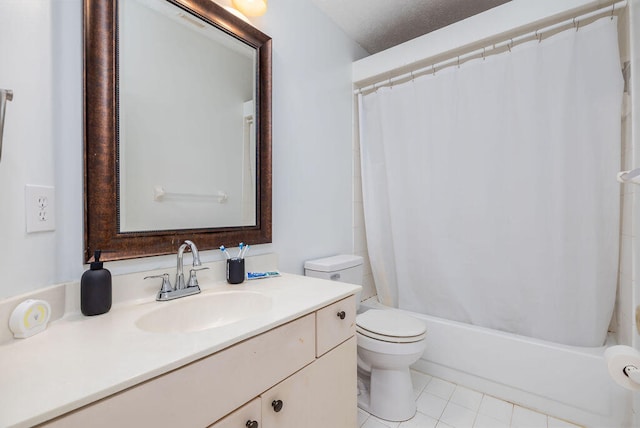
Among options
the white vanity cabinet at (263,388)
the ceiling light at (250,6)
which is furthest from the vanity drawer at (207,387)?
the ceiling light at (250,6)

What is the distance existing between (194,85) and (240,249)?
720 mm

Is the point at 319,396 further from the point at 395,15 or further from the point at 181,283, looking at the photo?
the point at 395,15

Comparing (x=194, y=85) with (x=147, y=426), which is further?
(x=194, y=85)

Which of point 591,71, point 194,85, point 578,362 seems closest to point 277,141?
point 194,85

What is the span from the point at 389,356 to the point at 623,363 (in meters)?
0.82

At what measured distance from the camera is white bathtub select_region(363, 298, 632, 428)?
4.37 feet

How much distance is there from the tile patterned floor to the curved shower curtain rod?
1.96 meters

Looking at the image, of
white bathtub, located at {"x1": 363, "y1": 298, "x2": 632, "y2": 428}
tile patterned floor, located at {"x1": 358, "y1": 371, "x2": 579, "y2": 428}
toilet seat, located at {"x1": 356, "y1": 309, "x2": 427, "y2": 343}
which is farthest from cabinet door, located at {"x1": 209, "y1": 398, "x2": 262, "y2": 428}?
white bathtub, located at {"x1": 363, "y1": 298, "x2": 632, "y2": 428}

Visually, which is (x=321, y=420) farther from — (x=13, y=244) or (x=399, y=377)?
(x=13, y=244)

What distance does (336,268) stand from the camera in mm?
1675

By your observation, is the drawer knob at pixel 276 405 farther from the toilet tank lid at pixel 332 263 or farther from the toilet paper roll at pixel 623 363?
the toilet paper roll at pixel 623 363

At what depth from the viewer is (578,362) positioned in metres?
1.38

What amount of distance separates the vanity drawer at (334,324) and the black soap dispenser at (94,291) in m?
0.64

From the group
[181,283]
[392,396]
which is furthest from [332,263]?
[181,283]
